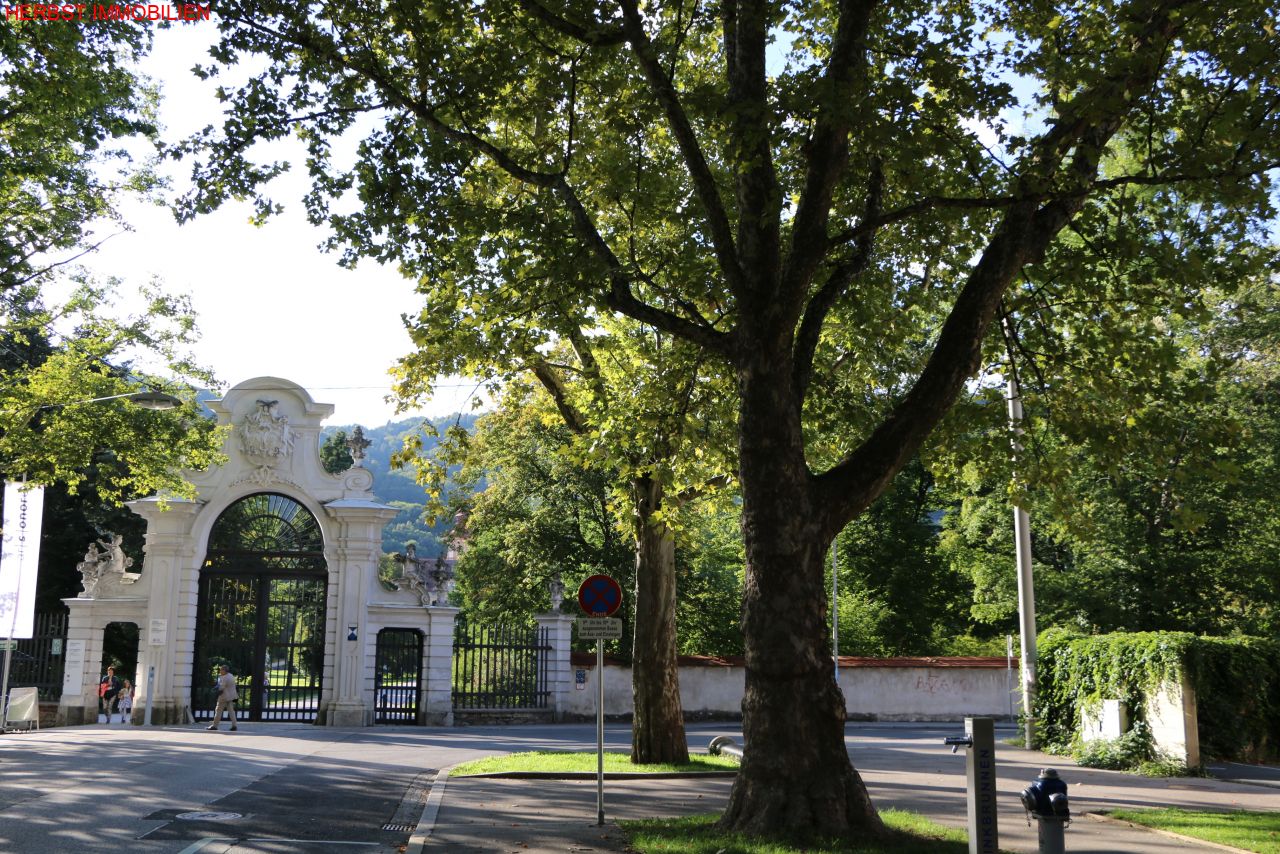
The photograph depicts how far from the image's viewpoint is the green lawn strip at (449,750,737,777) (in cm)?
1753

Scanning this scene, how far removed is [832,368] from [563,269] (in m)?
5.41

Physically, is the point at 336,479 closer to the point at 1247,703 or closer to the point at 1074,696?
the point at 1074,696

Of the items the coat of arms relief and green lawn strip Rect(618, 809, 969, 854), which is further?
the coat of arms relief

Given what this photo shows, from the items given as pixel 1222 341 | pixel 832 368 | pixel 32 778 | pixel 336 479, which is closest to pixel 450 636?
pixel 336 479

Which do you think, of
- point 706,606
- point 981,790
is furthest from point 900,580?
point 981,790

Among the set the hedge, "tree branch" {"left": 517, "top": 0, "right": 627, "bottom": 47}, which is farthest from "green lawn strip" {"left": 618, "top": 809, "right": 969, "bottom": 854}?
the hedge

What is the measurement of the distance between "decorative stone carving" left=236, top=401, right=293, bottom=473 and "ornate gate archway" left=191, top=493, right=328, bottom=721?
1.04 meters

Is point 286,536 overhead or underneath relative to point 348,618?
overhead

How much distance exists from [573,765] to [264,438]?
588 inches

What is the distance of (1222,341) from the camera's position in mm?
30109

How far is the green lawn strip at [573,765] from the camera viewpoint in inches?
690

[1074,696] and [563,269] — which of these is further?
[1074,696]

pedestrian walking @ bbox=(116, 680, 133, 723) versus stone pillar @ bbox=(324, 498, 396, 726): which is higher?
stone pillar @ bbox=(324, 498, 396, 726)

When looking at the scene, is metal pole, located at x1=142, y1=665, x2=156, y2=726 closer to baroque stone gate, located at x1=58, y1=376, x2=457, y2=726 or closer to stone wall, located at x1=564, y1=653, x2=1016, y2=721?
baroque stone gate, located at x1=58, y1=376, x2=457, y2=726
